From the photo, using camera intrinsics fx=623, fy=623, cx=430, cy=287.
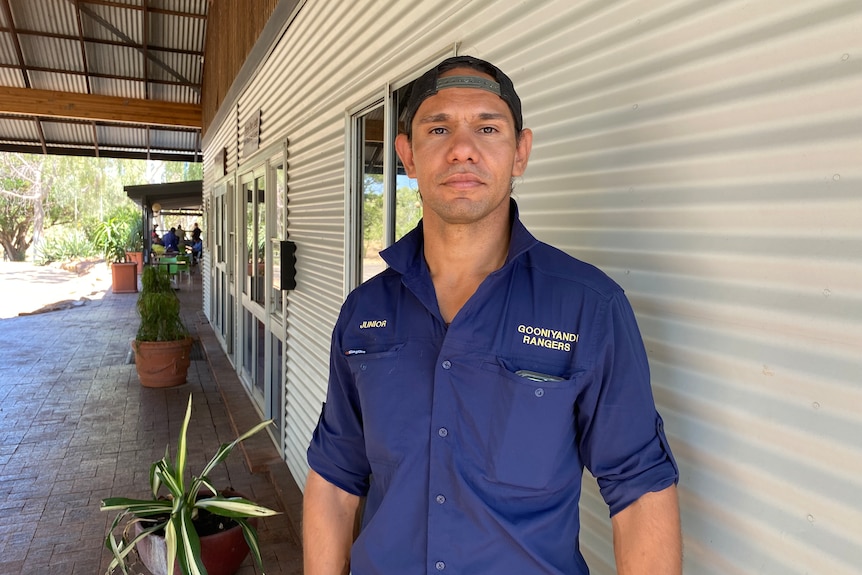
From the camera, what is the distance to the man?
116 cm

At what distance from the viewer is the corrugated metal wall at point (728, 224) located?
0.99m

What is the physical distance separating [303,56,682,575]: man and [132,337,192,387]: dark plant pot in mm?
6210

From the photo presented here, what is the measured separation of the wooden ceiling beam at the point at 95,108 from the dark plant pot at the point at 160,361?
861 cm

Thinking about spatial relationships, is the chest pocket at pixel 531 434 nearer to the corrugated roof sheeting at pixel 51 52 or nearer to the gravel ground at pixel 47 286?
the gravel ground at pixel 47 286

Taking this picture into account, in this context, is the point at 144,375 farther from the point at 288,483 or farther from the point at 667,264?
the point at 667,264

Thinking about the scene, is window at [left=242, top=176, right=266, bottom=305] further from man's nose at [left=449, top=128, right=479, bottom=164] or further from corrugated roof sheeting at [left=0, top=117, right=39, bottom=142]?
corrugated roof sheeting at [left=0, top=117, right=39, bottom=142]

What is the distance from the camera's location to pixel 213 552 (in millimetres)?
3113

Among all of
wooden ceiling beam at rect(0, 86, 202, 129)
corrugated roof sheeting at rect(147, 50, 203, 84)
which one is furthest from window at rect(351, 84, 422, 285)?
wooden ceiling beam at rect(0, 86, 202, 129)

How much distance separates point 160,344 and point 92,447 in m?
1.93

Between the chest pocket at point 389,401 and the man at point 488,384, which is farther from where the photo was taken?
the chest pocket at point 389,401

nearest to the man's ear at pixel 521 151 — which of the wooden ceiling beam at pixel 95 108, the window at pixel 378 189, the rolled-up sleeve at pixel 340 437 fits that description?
the rolled-up sleeve at pixel 340 437

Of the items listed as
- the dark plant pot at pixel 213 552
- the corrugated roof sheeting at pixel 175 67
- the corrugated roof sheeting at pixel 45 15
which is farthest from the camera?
the corrugated roof sheeting at pixel 175 67

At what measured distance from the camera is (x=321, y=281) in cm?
429

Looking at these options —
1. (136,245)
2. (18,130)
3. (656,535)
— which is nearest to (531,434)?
(656,535)
